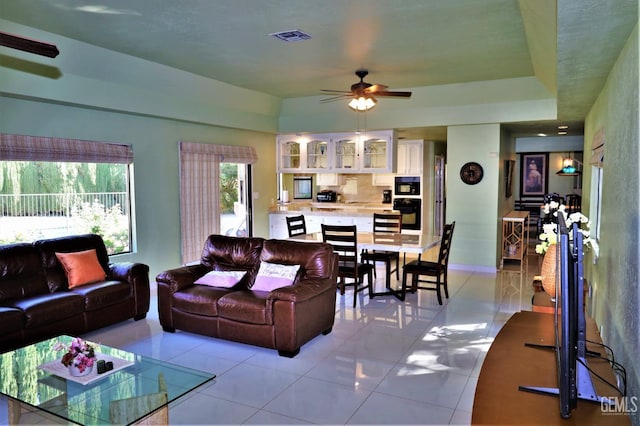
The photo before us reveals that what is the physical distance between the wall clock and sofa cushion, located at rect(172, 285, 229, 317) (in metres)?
4.64

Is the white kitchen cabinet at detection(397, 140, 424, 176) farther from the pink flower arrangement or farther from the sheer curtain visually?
the pink flower arrangement

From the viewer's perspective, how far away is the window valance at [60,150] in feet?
15.3

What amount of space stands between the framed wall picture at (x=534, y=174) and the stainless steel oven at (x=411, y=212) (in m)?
6.28

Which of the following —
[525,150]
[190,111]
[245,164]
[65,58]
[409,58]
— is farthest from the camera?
[525,150]

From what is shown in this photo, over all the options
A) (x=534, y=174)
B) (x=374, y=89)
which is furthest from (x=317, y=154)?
(x=534, y=174)

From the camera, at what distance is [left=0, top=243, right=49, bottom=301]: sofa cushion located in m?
4.25

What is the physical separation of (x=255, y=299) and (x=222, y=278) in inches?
26.2

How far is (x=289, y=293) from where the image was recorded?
13.0 feet

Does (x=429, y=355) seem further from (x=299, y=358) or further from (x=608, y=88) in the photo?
(x=608, y=88)

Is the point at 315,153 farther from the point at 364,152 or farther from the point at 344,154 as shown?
the point at 364,152

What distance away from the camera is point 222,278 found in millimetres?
4621

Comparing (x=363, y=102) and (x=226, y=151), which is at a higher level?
(x=363, y=102)

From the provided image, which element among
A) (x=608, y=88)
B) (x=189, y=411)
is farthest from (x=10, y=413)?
(x=608, y=88)

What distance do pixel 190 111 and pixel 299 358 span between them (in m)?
4.17
